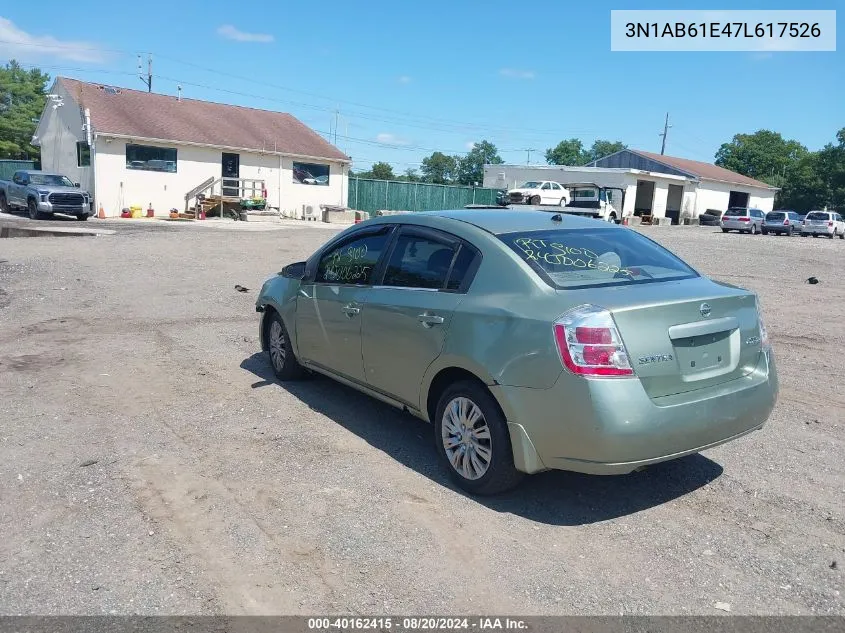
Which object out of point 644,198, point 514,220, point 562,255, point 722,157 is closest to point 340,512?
point 562,255

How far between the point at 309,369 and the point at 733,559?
3721mm

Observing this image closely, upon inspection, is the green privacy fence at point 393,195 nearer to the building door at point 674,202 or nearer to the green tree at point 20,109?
the building door at point 674,202

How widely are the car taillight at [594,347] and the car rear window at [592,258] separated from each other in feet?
1.32

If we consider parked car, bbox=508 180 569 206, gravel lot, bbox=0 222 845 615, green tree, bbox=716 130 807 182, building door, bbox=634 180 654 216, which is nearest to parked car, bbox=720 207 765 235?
parked car, bbox=508 180 569 206

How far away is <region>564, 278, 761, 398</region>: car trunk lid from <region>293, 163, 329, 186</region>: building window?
32.9 metres

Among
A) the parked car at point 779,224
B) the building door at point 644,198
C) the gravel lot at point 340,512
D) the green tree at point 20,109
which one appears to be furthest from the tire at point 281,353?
the green tree at point 20,109

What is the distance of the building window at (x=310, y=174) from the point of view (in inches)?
1401

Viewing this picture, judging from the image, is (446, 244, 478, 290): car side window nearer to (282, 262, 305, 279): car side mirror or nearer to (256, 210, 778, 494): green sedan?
(256, 210, 778, 494): green sedan

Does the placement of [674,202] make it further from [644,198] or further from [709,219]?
[644,198]

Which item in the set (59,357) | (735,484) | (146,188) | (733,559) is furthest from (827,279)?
(146,188)

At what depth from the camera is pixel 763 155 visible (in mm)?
83062

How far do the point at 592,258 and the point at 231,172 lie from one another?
31.0 metres

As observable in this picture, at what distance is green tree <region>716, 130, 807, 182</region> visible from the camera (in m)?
82.6

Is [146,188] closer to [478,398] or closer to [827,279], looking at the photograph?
[827,279]
